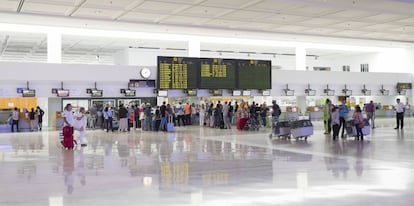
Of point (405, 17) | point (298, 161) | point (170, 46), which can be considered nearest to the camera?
point (298, 161)

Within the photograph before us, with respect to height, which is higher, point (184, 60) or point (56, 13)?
point (56, 13)

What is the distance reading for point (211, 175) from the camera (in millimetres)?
8570

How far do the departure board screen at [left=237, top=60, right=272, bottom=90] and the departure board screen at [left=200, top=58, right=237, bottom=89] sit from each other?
0.46 metres

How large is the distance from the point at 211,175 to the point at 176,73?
1631 cm

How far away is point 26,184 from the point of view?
7.84m

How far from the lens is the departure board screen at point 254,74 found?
2597cm

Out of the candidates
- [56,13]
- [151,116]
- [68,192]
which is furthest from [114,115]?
[68,192]

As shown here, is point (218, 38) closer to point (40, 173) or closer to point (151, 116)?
point (151, 116)

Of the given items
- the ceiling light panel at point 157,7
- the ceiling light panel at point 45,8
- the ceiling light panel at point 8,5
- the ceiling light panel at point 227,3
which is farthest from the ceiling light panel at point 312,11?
the ceiling light panel at point 8,5

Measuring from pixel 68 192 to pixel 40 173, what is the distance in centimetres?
236

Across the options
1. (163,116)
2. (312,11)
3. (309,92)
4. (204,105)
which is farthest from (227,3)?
(309,92)

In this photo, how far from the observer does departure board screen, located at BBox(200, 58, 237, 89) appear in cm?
2498

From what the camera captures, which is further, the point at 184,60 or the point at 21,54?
the point at 21,54

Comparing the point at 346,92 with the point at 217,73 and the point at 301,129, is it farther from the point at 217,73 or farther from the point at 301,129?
the point at 301,129
